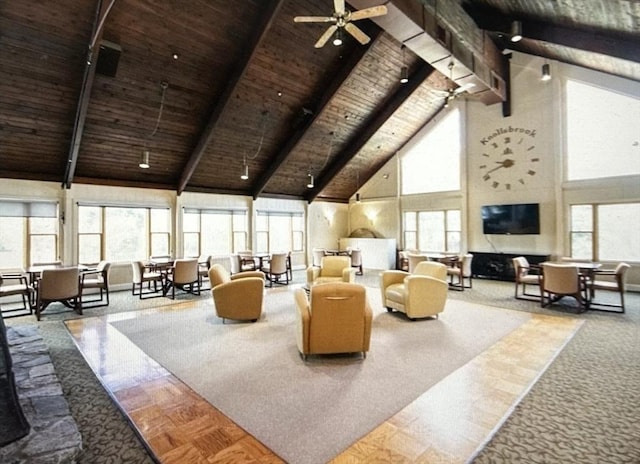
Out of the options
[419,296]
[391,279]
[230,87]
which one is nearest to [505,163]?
[391,279]

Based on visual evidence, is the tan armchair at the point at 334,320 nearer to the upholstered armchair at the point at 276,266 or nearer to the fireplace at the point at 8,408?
the fireplace at the point at 8,408

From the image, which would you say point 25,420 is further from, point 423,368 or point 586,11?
point 586,11

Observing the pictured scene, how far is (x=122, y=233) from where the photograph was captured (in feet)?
26.0

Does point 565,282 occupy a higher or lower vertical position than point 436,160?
lower

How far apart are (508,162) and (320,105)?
5.40 meters

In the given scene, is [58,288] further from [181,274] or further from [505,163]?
[505,163]

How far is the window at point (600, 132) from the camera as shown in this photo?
7.07m

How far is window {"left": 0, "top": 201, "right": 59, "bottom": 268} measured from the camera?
21.0 ft

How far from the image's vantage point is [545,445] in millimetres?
2123

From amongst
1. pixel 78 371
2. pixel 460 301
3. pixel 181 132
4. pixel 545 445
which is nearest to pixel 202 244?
pixel 181 132

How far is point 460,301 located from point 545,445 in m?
4.43

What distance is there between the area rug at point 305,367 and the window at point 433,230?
4705 millimetres

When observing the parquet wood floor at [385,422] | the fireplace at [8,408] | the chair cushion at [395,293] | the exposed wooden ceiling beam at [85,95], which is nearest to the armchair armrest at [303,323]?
the parquet wood floor at [385,422]

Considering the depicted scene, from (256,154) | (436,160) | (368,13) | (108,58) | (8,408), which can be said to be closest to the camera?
(8,408)
